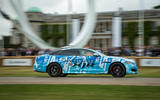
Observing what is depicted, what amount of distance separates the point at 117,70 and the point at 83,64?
5.13 ft

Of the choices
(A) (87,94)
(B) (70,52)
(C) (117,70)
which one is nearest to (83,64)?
(B) (70,52)

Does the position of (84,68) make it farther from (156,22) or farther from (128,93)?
(156,22)

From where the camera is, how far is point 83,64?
42.1ft

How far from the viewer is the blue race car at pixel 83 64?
12509 mm

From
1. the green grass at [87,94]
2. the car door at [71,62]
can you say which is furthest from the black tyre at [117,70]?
the green grass at [87,94]

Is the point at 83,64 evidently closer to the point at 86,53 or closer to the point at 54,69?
the point at 86,53

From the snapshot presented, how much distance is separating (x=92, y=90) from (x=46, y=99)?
181cm

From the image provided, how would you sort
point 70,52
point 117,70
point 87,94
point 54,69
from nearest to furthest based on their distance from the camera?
point 87,94, point 117,70, point 54,69, point 70,52

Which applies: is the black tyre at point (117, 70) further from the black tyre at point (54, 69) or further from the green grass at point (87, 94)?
the green grass at point (87, 94)

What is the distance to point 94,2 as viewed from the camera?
30312mm

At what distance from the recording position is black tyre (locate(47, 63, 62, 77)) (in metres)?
13.0

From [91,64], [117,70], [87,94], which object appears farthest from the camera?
[91,64]

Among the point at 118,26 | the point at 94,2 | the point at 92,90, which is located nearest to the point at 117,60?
the point at 92,90

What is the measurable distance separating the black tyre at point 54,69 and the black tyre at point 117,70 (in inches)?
93.1
